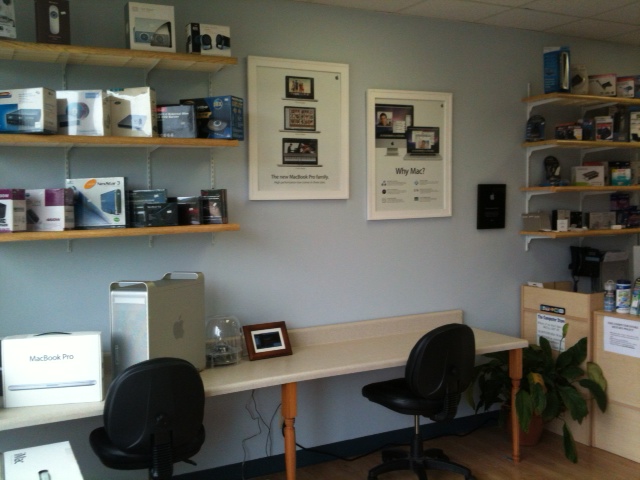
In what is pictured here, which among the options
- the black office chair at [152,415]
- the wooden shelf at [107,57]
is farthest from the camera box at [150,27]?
the black office chair at [152,415]

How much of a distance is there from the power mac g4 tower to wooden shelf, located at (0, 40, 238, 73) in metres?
1.03

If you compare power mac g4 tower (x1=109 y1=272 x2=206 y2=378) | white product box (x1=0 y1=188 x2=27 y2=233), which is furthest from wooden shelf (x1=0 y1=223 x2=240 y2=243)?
power mac g4 tower (x1=109 y1=272 x2=206 y2=378)

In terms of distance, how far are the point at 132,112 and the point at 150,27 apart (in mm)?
413

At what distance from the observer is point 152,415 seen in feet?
8.21

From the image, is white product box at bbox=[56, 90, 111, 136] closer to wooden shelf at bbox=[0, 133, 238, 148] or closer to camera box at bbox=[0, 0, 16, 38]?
wooden shelf at bbox=[0, 133, 238, 148]

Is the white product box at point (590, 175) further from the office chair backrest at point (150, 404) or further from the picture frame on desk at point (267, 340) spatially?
the office chair backrest at point (150, 404)

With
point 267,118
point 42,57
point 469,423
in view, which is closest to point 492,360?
point 469,423

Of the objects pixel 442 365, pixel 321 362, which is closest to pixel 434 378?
pixel 442 365

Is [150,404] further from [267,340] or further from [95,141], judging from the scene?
[95,141]

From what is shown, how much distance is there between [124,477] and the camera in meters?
3.22

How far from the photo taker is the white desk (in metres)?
2.55

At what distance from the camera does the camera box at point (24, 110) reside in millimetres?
2643

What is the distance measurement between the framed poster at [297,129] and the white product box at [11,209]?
1.20 metres

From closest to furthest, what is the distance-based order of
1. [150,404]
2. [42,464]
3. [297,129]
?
[42,464] → [150,404] → [297,129]
